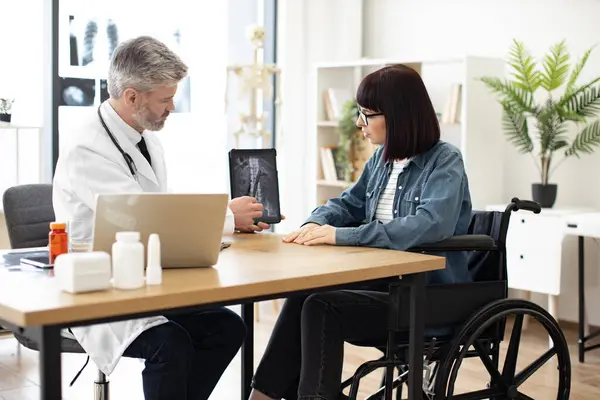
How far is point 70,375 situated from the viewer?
13.0 feet

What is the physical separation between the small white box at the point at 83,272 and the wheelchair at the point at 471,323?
83cm

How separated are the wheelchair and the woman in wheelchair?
0.24ft

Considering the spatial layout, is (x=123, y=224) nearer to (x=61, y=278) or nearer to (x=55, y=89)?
(x=61, y=278)

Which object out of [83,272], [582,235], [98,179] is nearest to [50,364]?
[83,272]

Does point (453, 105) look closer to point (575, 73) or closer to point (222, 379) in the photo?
point (575, 73)

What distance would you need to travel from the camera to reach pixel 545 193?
477 cm

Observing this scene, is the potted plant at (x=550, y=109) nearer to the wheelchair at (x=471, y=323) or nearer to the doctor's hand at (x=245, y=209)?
the wheelchair at (x=471, y=323)

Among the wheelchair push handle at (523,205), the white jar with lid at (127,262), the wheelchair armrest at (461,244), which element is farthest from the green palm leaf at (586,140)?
the white jar with lid at (127,262)

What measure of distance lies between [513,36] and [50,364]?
4181mm

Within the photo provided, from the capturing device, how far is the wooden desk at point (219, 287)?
1651 millimetres

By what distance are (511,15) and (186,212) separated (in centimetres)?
374

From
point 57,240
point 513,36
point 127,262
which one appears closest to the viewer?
point 127,262

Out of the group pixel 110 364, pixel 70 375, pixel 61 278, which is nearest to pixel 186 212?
pixel 61 278

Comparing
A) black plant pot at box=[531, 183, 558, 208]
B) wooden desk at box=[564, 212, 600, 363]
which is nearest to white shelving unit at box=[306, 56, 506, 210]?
black plant pot at box=[531, 183, 558, 208]
